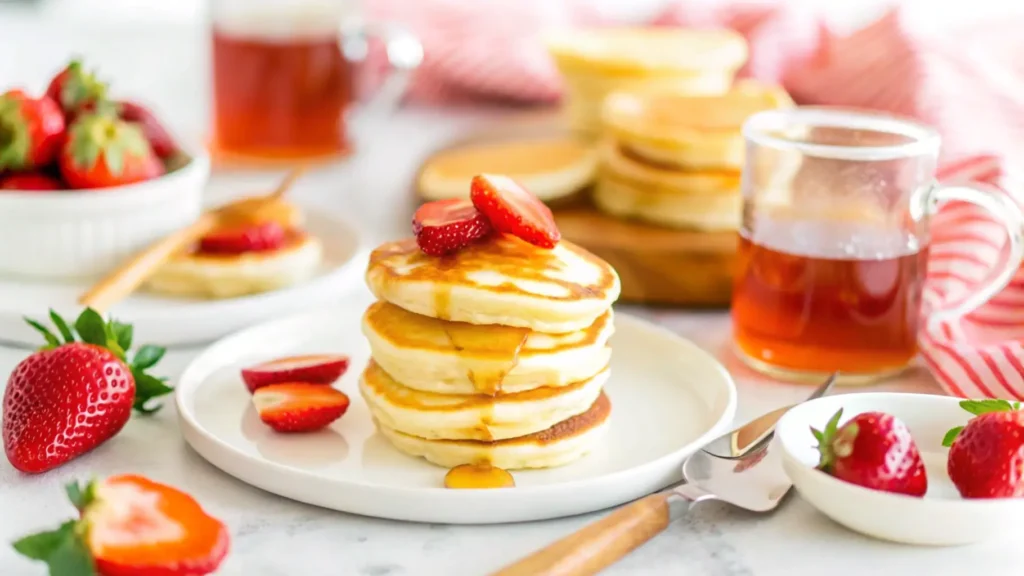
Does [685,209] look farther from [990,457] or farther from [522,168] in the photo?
[990,457]

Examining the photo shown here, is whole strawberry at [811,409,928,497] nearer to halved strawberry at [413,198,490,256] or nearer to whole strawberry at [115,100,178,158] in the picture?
halved strawberry at [413,198,490,256]

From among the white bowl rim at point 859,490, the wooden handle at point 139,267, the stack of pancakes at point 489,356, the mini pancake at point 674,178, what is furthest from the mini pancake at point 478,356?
the mini pancake at point 674,178

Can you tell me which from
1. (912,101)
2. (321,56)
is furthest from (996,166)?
(321,56)

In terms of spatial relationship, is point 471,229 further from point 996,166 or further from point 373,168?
point 373,168

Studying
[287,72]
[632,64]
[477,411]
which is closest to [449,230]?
[477,411]

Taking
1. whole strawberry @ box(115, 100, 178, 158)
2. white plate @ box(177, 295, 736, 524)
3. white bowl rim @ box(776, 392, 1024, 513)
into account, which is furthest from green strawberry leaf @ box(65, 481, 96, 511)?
whole strawberry @ box(115, 100, 178, 158)

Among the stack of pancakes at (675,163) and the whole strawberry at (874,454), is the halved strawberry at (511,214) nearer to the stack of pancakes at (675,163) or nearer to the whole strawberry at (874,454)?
the whole strawberry at (874,454)
